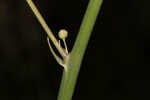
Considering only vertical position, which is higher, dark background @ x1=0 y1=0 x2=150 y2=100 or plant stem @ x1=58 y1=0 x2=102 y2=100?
plant stem @ x1=58 y1=0 x2=102 y2=100

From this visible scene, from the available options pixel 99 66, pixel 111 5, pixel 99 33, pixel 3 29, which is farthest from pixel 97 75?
pixel 3 29

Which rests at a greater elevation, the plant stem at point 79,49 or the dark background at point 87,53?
the plant stem at point 79,49

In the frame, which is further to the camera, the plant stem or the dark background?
the dark background

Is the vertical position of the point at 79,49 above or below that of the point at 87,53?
above

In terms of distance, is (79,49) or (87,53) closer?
(79,49)
